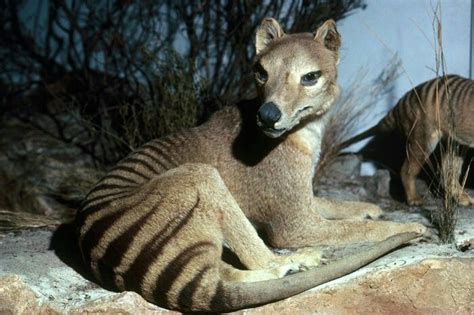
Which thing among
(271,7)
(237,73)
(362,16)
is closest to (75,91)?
(237,73)

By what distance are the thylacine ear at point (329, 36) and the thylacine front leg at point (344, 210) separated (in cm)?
137

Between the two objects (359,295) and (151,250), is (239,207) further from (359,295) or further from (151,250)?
(359,295)

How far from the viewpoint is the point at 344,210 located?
600 centimetres

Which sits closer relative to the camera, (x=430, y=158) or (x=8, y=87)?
(x=430, y=158)

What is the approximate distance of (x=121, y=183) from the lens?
5.15m

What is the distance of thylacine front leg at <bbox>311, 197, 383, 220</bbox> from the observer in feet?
19.6

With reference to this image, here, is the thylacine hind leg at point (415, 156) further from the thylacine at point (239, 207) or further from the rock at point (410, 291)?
the rock at point (410, 291)

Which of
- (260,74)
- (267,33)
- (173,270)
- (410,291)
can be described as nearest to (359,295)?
(410,291)

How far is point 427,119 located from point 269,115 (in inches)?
121

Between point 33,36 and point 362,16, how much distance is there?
5.23 metres

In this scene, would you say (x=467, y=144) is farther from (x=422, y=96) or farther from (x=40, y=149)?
(x=40, y=149)

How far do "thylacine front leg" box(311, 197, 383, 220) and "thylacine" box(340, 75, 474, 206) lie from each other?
1.20 meters

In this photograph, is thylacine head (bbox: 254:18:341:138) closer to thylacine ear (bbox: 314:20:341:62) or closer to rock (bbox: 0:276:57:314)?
thylacine ear (bbox: 314:20:341:62)

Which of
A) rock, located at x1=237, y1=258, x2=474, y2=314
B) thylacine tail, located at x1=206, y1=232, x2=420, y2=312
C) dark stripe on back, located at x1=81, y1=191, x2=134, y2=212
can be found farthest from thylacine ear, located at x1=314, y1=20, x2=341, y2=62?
dark stripe on back, located at x1=81, y1=191, x2=134, y2=212
